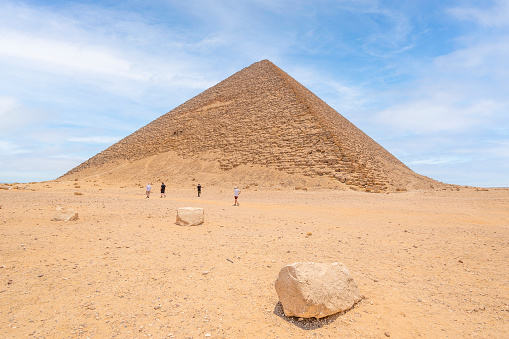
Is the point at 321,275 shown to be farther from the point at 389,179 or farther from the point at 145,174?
the point at 145,174

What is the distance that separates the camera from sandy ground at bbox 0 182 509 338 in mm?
3166

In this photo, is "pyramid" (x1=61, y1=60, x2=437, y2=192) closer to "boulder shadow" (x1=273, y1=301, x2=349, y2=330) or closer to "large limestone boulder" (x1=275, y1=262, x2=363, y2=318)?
"large limestone boulder" (x1=275, y1=262, x2=363, y2=318)

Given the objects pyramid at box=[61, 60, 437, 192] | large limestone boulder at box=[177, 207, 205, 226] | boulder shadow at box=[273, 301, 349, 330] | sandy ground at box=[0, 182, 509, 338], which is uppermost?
pyramid at box=[61, 60, 437, 192]

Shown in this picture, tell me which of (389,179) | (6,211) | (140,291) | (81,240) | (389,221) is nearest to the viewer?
(140,291)

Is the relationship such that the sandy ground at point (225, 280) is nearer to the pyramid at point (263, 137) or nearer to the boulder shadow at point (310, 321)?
the boulder shadow at point (310, 321)

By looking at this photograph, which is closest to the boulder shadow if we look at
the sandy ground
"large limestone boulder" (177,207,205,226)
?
the sandy ground

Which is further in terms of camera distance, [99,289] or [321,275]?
[99,289]

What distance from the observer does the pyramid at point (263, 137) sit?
86.5 ft

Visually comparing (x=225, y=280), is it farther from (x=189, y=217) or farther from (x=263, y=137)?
(x=263, y=137)

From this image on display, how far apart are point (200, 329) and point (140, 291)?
3.89 feet

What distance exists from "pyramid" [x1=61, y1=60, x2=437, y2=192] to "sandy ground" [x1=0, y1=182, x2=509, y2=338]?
17.1 meters

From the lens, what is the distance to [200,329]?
3.11 meters

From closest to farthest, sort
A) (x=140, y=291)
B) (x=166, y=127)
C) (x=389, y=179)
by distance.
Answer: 1. (x=140, y=291)
2. (x=389, y=179)
3. (x=166, y=127)

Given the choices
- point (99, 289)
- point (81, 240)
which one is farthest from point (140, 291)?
point (81, 240)
